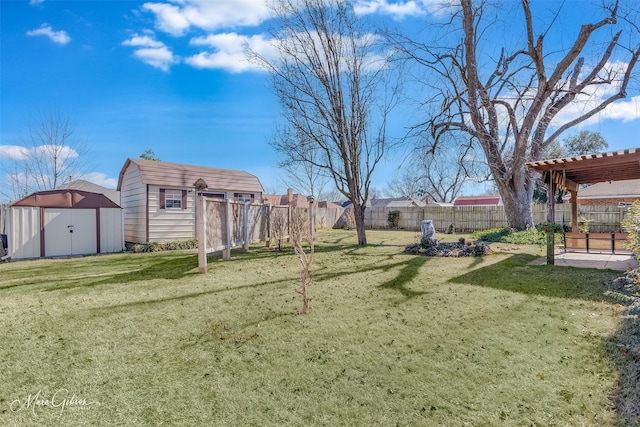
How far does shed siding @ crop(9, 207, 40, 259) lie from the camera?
8.69 meters

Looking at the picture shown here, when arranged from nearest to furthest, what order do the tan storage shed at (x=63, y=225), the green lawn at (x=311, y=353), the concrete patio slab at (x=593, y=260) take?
the green lawn at (x=311, y=353)
the concrete patio slab at (x=593, y=260)
the tan storage shed at (x=63, y=225)

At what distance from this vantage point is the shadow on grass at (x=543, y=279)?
451cm

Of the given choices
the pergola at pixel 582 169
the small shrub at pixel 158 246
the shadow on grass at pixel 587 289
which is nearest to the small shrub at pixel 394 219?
the pergola at pixel 582 169

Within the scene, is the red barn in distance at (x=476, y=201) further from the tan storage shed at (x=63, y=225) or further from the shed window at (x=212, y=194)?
the tan storage shed at (x=63, y=225)

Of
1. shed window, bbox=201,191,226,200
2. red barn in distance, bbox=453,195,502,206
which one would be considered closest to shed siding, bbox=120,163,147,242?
shed window, bbox=201,191,226,200

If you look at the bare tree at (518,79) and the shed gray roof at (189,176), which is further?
the shed gray roof at (189,176)

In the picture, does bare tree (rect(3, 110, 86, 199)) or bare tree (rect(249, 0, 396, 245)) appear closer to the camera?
bare tree (rect(249, 0, 396, 245))

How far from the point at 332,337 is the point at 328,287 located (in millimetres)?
1956

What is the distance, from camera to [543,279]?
5.29m

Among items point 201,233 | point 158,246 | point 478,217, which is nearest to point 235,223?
point 201,233

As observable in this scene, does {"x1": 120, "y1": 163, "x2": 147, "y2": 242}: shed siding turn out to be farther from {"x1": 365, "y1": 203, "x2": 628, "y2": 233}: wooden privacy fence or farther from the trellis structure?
{"x1": 365, "y1": 203, "x2": 628, "y2": 233}: wooden privacy fence

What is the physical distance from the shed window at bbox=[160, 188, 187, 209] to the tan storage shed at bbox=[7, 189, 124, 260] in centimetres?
138

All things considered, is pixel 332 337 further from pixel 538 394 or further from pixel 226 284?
pixel 226 284

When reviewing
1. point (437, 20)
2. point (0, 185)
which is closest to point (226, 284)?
point (437, 20)
